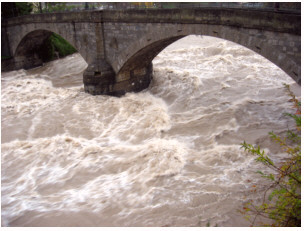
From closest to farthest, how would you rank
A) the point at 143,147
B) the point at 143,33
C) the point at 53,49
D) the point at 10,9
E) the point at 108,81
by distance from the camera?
the point at 143,147, the point at 143,33, the point at 108,81, the point at 10,9, the point at 53,49

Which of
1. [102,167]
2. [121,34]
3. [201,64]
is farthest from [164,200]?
[201,64]

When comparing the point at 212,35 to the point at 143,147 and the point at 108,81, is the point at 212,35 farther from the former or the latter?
the point at 108,81

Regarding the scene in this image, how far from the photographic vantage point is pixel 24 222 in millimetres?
6945

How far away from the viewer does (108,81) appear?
14.9m

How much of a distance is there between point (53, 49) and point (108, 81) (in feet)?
37.6

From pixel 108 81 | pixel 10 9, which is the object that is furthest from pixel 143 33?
pixel 10 9

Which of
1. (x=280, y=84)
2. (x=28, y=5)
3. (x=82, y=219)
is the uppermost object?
(x=28, y=5)

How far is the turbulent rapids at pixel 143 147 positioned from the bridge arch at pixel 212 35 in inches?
72.7

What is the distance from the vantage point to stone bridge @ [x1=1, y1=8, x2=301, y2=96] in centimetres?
906

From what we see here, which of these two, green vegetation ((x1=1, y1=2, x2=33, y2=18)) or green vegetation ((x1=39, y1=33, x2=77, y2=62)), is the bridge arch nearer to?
green vegetation ((x1=39, y1=33, x2=77, y2=62))

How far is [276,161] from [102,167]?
498cm

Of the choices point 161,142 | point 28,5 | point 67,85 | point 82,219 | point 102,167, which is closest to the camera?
point 82,219

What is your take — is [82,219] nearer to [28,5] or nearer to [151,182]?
[151,182]

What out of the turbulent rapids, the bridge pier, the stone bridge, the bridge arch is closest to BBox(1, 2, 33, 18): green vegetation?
the stone bridge
